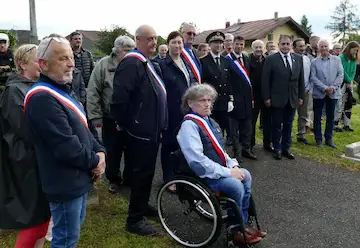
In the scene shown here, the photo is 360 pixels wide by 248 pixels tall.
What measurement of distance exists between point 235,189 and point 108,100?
2.04 meters

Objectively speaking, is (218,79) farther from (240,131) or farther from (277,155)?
(277,155)

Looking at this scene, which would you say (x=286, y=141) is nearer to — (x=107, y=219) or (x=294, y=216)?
(x=294, y=216)

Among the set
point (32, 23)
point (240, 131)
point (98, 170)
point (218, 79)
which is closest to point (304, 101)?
point (240, 131)

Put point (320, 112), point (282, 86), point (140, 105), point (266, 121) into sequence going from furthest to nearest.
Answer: point (320, 112) → point (266, 121) → point (282, 86) → point (140, 105)

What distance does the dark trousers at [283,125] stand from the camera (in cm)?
594

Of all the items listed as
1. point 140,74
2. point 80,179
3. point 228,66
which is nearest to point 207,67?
point 228,66

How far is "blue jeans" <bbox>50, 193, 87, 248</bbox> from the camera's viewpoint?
2.12m

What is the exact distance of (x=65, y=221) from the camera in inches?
84.3

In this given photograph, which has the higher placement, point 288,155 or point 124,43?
point 124,43

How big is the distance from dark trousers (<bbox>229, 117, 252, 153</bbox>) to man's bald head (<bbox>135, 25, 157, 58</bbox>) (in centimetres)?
284

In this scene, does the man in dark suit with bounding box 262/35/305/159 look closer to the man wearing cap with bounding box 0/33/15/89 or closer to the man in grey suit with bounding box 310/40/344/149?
the man in grey suit with bounding box 310/40/344/149

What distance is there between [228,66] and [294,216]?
103 inches

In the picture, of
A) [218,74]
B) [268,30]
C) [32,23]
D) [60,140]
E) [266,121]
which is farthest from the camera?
[268,30]

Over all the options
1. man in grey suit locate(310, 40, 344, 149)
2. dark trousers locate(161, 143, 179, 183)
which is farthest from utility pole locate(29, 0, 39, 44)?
man in grey suit locate(310, 40, 344, 149)
